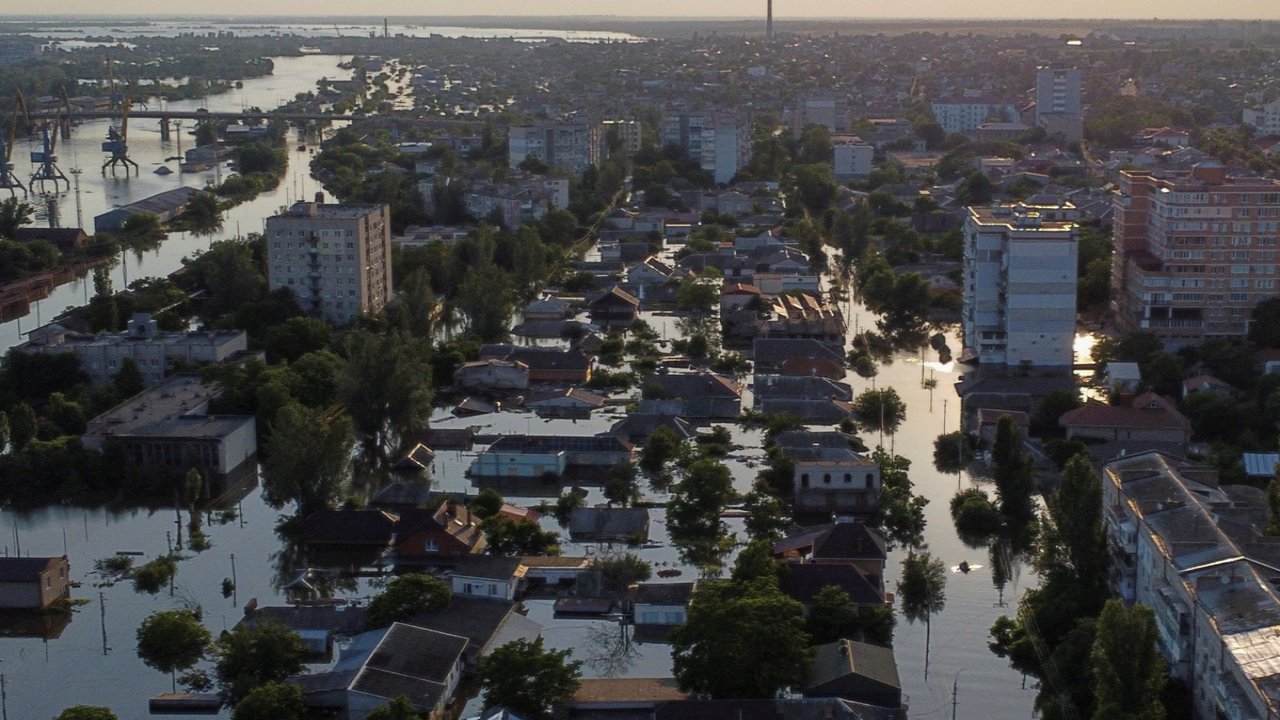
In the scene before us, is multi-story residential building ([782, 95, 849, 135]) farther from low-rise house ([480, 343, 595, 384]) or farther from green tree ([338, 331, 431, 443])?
green tree ([338, 331, 431, 443])

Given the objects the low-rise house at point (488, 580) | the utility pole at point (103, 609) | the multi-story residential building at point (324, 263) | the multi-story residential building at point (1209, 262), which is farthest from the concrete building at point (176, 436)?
the multi-story residential building at point (1209, 262)

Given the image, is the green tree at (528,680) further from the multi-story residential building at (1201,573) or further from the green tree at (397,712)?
the multi-story residential building at (1201,573)

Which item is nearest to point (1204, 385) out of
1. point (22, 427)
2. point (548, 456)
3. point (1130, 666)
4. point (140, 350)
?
point (548, 456)

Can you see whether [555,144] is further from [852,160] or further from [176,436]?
[176,436]

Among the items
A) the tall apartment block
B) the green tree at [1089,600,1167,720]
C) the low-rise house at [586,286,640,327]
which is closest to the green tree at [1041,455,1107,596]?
the green tree at [1089,600,1167,720]

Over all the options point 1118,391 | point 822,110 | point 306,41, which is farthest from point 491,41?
point 1118,391

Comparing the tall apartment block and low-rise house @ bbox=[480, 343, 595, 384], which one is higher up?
the tall apartment block
